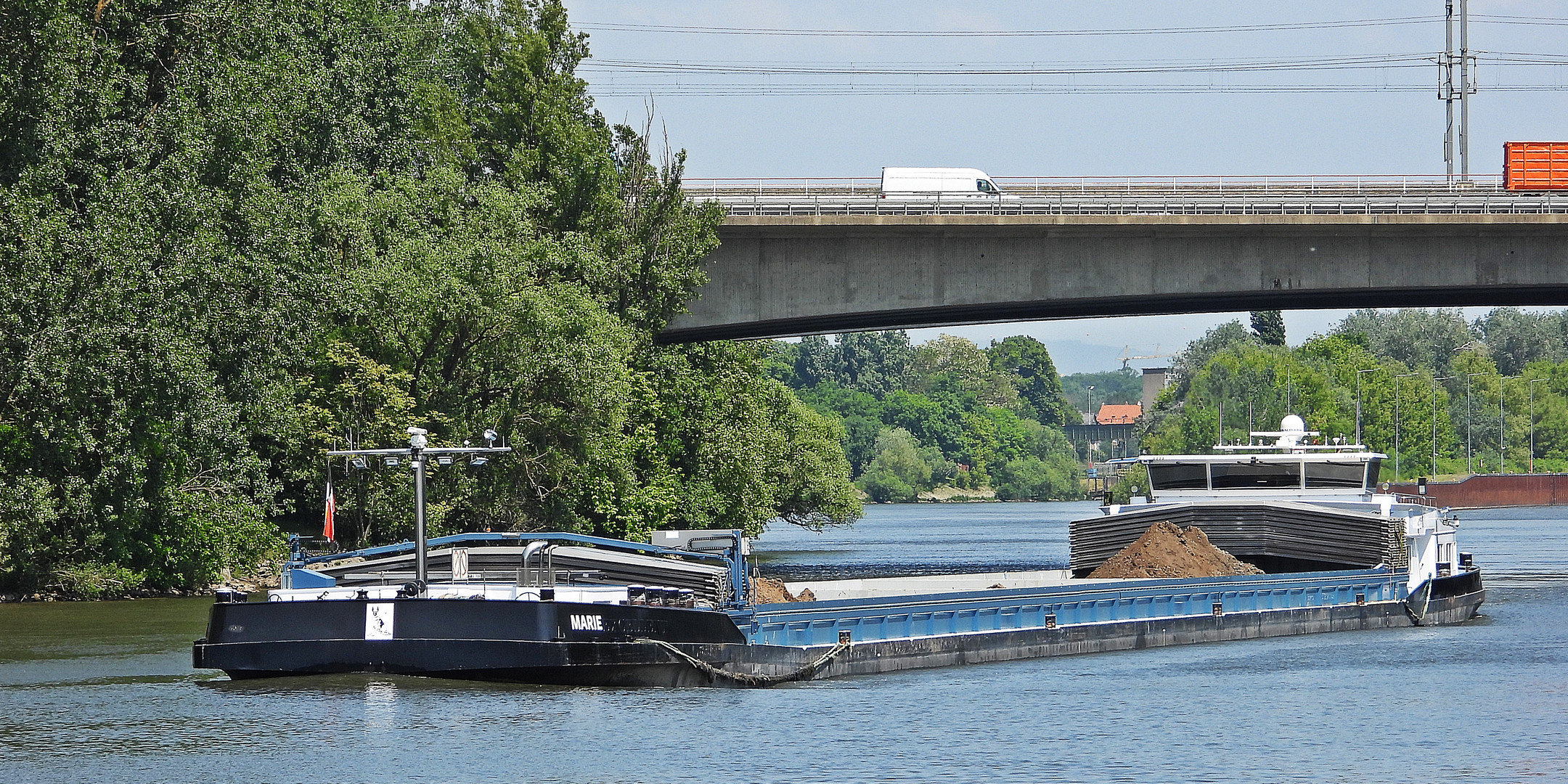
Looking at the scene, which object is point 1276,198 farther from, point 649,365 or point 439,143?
point 439,143

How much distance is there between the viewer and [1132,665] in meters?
31.8

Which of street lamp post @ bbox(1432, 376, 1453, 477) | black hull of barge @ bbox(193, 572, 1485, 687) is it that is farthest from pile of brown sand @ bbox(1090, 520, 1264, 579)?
street lamp post @ bbox(1432, 376, 1453, 477)

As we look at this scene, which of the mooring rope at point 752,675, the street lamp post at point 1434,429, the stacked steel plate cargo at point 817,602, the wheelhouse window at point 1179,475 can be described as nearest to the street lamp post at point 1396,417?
the street lamp post at point 1434,429

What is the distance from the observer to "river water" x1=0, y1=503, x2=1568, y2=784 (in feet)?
68.9

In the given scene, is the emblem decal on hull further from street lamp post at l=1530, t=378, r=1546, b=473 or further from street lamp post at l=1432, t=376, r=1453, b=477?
street lamp post at l=1530, t=378, r=1546, b=473

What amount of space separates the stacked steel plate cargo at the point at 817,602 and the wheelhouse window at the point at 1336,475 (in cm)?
4

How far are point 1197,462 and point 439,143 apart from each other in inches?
1027

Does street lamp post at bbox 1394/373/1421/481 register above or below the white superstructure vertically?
above

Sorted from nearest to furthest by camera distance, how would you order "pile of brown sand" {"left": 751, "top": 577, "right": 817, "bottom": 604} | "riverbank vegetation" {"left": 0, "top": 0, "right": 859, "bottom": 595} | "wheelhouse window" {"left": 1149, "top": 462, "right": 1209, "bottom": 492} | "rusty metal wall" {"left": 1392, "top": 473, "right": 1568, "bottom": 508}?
1. "pile of brown sand" {"left": 751, "top": 577, "right": 817, "bottom": 604}
2. "riverbank vegetation" {"left": 0, "top": 0, "right": 859, "bottom": 595}
3. "wheelhouse window" {"left": 1149, "top": 462, "right": 1209, "bottom": 492}
4. "rusty metal wall" {"left": 1392, "top": 473, "right": 1568, "bottom": 508}

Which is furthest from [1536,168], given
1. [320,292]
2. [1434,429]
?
[1434,429]

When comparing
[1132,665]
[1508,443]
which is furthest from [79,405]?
[1508,443]

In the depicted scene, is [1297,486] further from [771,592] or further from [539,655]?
[539,655]

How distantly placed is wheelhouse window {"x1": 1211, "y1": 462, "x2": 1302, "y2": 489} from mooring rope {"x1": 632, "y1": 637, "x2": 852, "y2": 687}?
14.7m

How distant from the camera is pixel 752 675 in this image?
27.2m
